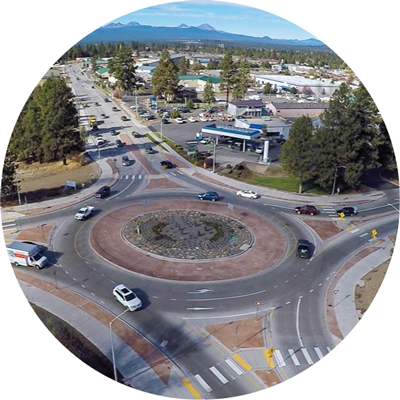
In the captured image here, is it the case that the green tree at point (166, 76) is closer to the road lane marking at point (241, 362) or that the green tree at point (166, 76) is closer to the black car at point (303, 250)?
the black car at point (303, 250)

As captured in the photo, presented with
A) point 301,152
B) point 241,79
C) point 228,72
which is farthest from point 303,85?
A: point 301,152

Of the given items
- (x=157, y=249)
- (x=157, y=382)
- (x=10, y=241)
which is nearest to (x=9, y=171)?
(x=10, y=241)

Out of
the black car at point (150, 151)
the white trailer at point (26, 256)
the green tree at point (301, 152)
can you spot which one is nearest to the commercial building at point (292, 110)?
the black car at point (150, 151)

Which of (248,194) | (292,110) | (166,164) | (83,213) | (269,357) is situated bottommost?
(269,357)

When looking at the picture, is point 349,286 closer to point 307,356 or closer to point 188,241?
point 307,356

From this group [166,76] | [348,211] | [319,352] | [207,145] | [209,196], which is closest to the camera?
[319,352]

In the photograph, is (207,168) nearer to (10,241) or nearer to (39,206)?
(39,206)
